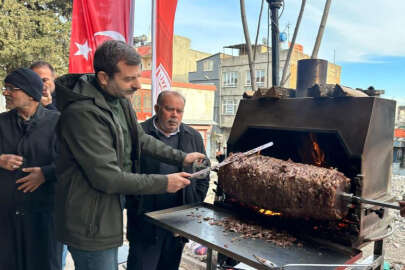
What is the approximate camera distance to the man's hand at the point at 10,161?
8.63 ft

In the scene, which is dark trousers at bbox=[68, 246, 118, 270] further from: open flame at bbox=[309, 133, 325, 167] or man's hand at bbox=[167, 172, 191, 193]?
open flame at bbox=[309, 133, 325, 167]

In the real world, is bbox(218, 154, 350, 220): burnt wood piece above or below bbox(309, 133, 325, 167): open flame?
below

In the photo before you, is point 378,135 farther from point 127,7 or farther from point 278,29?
point 127,7

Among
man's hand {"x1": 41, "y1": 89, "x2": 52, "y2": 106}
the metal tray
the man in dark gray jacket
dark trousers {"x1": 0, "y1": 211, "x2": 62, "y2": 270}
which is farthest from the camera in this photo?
man's hand {"x1": 41, "y1": 89, "x2": 52, "y2": 106}

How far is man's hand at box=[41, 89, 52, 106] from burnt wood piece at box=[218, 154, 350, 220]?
7.67 feet

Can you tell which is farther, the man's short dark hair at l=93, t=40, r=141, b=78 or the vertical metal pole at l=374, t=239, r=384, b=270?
the vertical metal pole at l=374, t=239, r=384, b=270

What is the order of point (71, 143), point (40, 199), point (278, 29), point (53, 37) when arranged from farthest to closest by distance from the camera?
point (53, 37) → point (278, 29) → point (40, 199) → point (71, 143)

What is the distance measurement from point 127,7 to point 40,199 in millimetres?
2813

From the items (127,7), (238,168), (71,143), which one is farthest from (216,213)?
(127,7)

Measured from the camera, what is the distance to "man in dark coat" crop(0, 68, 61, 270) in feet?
9.12

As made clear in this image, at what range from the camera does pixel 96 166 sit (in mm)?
1958

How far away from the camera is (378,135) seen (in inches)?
90.8

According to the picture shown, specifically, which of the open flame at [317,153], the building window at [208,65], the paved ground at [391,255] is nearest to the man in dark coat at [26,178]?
the paved ground at [391,255]

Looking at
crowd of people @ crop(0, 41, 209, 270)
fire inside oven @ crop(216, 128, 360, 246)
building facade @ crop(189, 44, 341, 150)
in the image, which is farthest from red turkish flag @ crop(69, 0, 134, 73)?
building facade @ crop(189, 44, 341, 150)
